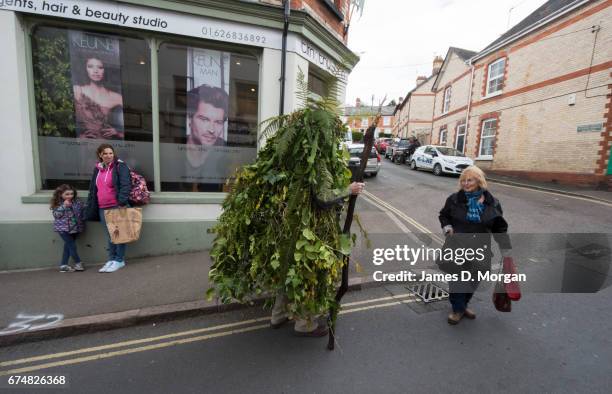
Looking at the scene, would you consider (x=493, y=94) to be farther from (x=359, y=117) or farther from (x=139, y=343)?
(x=139, y=343)

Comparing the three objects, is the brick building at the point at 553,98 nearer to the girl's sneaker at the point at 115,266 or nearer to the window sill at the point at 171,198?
the window sill at the point at 171,198

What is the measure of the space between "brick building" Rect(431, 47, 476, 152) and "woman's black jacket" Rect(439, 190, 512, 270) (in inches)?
696

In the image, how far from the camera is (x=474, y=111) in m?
17.5

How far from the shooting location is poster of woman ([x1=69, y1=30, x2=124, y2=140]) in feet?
15.7

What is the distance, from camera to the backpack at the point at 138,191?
4652mm

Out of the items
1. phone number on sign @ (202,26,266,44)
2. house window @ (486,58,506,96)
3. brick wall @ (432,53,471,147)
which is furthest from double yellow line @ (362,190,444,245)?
brick wall @ (432,53,471,147)

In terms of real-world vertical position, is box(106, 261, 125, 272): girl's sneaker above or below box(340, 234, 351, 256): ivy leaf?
below

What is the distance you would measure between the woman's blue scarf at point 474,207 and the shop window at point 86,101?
5069 mm

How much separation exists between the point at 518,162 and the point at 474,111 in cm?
516

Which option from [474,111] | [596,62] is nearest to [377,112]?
[596,62]

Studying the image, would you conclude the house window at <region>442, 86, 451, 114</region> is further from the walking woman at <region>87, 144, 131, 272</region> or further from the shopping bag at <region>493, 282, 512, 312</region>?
the walking woman at <region>87, 144, 131, 272</region>

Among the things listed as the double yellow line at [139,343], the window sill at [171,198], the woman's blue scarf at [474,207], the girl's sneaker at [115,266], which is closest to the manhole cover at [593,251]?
the woman's blue scarf at [474,207]

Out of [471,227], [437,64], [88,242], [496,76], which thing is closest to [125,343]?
[88,242]

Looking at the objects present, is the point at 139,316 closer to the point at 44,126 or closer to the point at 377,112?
the point at 377,112
